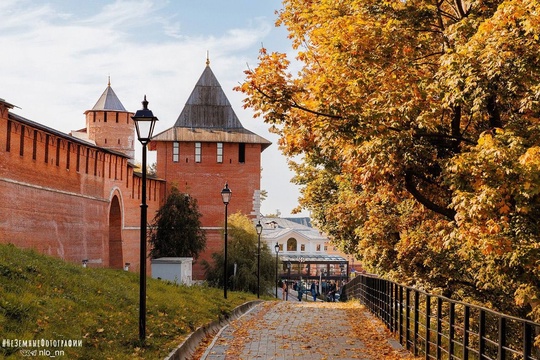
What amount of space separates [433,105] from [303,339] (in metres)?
4.38

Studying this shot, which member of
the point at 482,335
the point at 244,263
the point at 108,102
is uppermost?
the point at 108,102

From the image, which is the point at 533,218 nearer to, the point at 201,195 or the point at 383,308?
the point at 383,308

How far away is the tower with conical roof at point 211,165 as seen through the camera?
171ft

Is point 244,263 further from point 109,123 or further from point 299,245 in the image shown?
point 299,245

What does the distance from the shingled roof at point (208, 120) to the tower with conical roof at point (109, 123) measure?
35.8 ft

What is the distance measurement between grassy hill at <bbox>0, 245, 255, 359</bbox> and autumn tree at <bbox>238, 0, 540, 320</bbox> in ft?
11.4

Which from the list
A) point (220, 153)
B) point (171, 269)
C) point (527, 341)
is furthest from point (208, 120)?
point (527, 341)

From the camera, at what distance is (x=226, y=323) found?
15.3 meters

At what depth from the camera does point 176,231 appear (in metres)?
46.0

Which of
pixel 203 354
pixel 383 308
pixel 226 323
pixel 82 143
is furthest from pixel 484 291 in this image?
pixel 82 143

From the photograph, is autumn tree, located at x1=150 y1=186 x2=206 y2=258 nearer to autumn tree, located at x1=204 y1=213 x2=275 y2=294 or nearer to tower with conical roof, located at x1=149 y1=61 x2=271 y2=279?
autumn tree, located at x1=204 y1=213 x2=275 y2=294

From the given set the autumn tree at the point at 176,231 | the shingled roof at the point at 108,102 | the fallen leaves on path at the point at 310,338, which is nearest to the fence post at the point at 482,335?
the fallen leaves on path at the point at 310,338

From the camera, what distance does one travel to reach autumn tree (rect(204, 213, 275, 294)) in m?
40.3

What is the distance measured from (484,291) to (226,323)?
17.7 feet
